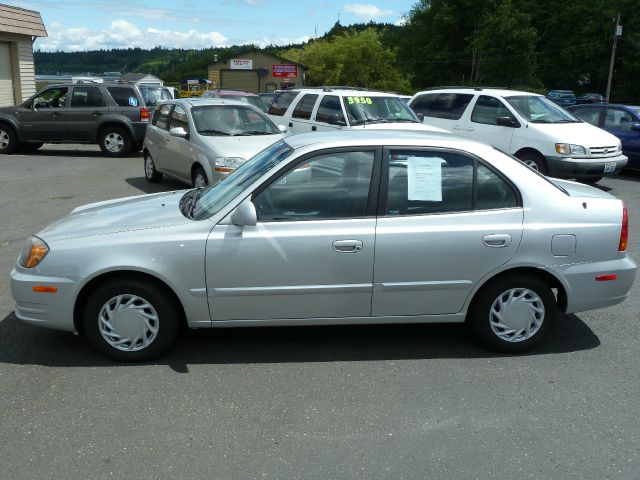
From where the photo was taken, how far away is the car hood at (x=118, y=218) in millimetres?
4348

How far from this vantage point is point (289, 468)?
126 inches

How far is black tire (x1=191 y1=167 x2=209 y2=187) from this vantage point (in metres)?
9.80

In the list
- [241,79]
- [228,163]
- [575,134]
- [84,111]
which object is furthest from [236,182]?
[241,79]

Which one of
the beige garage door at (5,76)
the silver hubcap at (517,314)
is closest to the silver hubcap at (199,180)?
the silver hubcap at (517,314)

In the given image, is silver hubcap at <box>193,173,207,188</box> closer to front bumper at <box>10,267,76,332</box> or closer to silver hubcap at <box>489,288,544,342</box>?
front bumper at <box>10,267,76,332</box>

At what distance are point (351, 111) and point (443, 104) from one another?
2581mm

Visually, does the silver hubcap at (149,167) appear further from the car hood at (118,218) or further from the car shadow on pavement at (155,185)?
the car hood at (118,218)

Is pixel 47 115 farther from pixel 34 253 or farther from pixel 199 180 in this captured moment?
pixel 34 253

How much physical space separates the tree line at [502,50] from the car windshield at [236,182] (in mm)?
50490

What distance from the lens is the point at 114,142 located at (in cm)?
1653

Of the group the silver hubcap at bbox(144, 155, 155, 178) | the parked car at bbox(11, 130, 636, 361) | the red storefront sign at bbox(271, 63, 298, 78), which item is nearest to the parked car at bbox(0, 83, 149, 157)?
the silver hubcap at bbox(144, 155, 155, 178)

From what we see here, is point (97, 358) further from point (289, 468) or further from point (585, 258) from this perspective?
point (585, 258)

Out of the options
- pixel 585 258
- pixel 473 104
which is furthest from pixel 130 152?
pixel 585 258

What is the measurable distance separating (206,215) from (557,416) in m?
2.52
